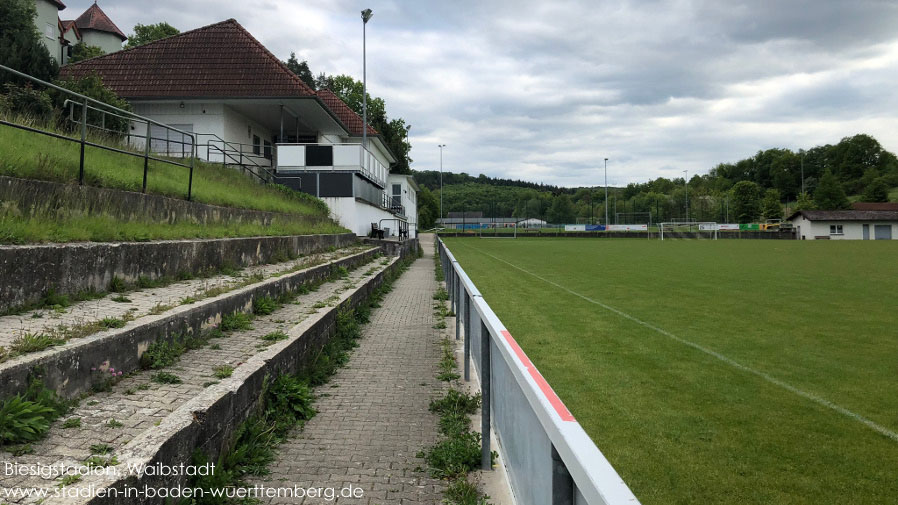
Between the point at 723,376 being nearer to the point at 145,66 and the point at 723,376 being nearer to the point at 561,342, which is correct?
the point at 561,342

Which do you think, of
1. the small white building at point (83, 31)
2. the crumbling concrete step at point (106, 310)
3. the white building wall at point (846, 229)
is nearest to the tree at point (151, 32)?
the small white building at point (83, 31)

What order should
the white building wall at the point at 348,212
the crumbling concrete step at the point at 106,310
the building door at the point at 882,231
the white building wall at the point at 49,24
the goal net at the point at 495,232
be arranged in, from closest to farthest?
the crumbling concrete step at the point at 106,310, the white building wall at the point at 348,212, the white building wall at the point at 49,24, the building door at the point at 882,231, the goal net at the point at 495,232

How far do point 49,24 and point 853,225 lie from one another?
3192 inches

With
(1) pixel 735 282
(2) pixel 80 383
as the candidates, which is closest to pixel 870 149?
(1) pixel 735 282

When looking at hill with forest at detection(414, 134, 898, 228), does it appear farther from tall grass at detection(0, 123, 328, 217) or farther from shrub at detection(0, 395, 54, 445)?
shrub at detection(0, 395, 54, 445)

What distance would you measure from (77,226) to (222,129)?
64.7ft

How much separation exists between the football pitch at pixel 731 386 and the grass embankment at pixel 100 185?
16.4ft

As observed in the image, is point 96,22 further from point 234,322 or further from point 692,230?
point 692,230

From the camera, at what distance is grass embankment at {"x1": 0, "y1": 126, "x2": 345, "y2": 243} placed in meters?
5.52

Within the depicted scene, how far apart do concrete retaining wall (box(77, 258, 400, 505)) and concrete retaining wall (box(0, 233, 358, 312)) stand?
1.88 metres

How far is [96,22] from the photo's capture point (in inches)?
2210

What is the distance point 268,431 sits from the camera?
163 inches

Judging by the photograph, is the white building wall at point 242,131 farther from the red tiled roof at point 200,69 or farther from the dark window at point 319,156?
the dark window at point 319,156

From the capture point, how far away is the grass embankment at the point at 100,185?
217 inches
